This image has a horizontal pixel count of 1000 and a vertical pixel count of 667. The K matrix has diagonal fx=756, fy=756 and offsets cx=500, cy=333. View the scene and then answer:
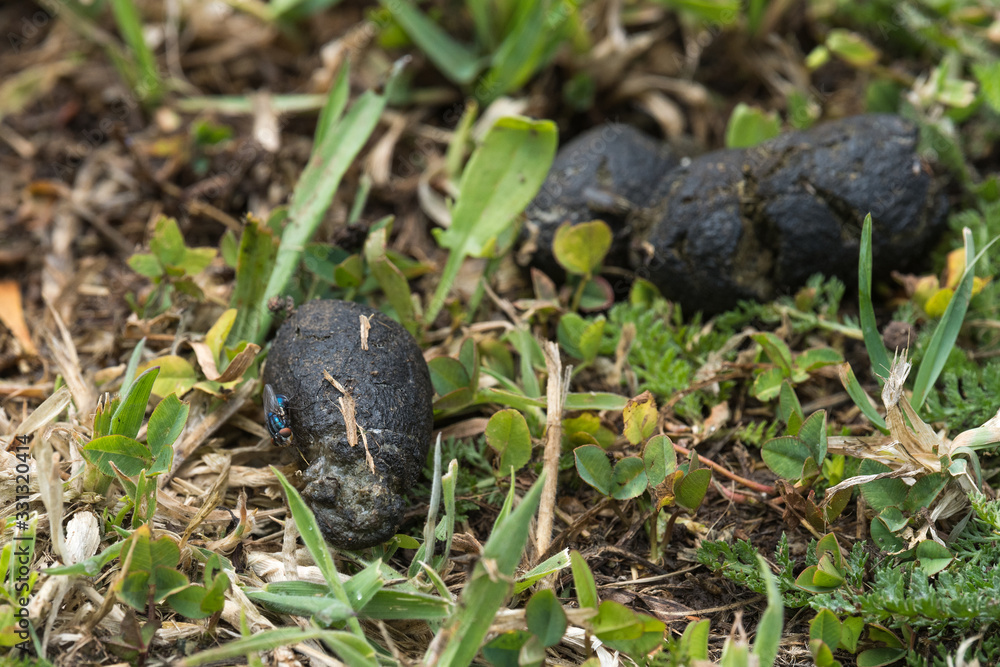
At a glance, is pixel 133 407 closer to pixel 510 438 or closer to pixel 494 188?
pixel 510 438

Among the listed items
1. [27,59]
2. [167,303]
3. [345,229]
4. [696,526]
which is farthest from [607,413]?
[27,59]

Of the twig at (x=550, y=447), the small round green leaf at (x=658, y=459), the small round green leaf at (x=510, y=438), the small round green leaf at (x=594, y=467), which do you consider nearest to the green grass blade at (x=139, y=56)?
the twig at (x=550, y=447)

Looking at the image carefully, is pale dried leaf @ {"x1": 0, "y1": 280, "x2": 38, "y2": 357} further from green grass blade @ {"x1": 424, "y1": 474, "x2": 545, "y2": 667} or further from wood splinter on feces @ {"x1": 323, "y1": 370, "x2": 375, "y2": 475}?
green grass blade @ {"x1": 424, "y1": 474, "x2": 545, "y2": 667}

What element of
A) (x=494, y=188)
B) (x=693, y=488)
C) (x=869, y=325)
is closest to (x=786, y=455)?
(x=693, y=488)

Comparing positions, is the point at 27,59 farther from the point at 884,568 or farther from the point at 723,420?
the point at 884,568

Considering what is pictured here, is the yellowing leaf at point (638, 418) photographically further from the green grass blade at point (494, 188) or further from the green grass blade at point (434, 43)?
the green grass blade at point (434, 43)
